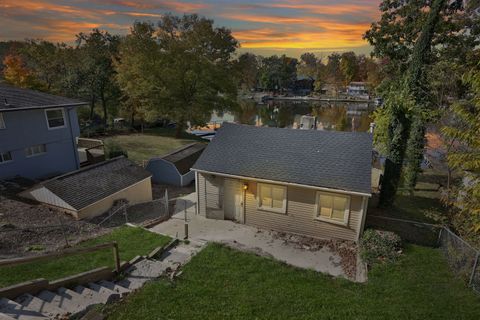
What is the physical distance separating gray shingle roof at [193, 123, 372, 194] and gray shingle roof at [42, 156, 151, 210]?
511 cm

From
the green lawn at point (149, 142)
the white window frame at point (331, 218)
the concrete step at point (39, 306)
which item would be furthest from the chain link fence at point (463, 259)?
the green lawn at point (149, 142)

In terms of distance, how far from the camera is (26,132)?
57.4 ft

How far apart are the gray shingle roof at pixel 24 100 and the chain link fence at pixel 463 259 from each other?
22.1 m

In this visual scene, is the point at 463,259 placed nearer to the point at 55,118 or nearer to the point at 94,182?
the point at 94,182

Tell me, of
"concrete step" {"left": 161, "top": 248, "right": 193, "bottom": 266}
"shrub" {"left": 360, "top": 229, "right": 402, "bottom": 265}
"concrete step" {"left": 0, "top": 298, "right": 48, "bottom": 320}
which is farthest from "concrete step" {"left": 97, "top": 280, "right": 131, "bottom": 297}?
"shrub" {"left": 360, "top": 229, "right": 402, "bottom": 265}

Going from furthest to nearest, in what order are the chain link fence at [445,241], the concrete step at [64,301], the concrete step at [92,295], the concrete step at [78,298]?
the chain link fence at [445,241]
the concrete step at [92,295]
the concrete step at [78,298]
the concrete step at [64,301]

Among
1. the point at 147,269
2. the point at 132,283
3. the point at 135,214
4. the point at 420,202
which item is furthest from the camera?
the point at 420,202

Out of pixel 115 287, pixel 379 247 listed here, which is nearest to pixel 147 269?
pixel 115 287

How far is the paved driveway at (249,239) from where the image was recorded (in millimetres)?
10578

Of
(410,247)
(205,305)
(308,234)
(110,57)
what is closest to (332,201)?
(308,234)

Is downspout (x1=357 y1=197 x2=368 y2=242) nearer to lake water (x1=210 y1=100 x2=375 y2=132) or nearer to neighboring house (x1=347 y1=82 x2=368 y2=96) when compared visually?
lake water (x1=210 y1=100 x2=375 y2=132)

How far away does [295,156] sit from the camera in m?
13.2

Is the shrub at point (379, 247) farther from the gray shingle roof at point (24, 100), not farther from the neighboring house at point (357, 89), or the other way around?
the neighboring house at point (357, 89)

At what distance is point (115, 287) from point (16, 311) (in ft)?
7.40
